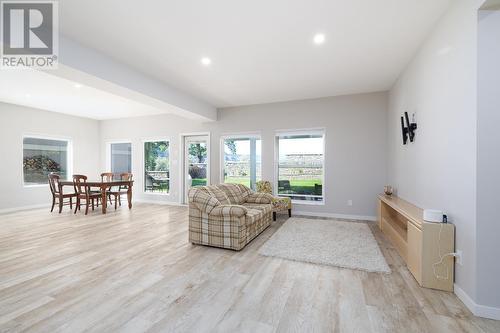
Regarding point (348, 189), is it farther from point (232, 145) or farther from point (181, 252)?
point (181, 252)

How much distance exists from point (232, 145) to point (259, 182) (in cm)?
138

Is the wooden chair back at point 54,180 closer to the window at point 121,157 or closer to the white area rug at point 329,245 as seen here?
the window at point 121,157

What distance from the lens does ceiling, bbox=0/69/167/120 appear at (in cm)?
411

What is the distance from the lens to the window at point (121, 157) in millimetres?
7550

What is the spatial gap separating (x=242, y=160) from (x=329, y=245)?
11.3 feet

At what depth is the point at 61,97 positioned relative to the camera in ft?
17.1

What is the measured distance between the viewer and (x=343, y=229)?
13.4 ft

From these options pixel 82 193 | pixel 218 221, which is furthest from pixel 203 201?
pixel 82 193

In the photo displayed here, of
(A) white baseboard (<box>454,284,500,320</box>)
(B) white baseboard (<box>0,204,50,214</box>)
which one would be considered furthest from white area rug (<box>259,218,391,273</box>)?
(B) white baseboard (<box>0,204,50,214</box>)

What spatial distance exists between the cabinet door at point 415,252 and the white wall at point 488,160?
46 centimetres

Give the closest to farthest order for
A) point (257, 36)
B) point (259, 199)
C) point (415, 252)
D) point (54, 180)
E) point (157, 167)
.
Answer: point (415, 252)
point (257, 36)
point (259, 199)
point (54, 180)
point (157, 167)

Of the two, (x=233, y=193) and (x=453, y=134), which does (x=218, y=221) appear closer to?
(x=233, y=193)

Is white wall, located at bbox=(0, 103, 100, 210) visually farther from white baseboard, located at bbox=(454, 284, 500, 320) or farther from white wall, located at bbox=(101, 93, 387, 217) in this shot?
white baseboard, located at bbox=(454, 284, 500, 320)

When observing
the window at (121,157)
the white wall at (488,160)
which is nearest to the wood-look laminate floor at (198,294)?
the white wall at (488,160)
